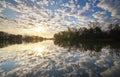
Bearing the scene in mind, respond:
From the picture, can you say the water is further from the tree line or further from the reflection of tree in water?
the tree line

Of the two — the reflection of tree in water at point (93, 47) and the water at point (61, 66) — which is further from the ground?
the reflection of tree in water at point (93, 47)

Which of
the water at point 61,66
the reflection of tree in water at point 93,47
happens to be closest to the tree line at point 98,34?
the reflection of tree in water at point 93,47

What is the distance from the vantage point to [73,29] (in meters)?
107

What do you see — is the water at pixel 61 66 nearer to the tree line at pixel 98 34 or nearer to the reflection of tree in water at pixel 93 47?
the reflection of tree in water at pixel 93 47

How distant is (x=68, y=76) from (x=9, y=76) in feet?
11.9

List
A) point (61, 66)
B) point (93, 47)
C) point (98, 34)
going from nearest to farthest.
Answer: point (61, 66)
point (93, 47)
point (98, 34)

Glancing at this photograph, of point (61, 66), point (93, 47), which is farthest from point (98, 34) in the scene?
point (61, 66)

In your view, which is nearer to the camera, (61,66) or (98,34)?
(61,66)

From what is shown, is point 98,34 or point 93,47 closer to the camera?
point 93,47

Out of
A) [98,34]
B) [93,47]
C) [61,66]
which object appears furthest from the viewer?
[98,34]

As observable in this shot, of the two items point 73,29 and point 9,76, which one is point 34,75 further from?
point 73,29

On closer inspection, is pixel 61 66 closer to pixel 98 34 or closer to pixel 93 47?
pixel 93 47

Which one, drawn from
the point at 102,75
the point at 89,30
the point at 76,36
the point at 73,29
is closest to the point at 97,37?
the point at 89,30

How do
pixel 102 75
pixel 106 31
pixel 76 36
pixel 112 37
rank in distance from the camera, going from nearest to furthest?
pixel 102 75, pixel 112 37, pixel 106 31, pixel 76 36
